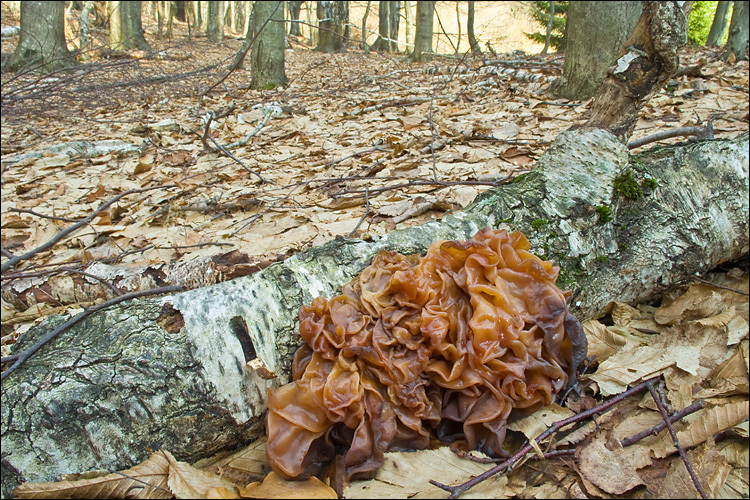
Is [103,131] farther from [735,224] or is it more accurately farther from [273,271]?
[735,224]

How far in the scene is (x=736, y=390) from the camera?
252cm

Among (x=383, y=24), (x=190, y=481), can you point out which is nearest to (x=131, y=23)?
(x=383, y=24)

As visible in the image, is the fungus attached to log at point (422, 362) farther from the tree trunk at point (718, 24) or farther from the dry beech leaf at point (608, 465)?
the tree trunk at point (718, 24)

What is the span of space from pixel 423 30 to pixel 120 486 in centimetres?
1917

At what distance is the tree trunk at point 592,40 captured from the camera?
8023mm

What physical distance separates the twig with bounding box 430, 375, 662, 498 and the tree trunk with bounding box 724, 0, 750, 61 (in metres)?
13.5

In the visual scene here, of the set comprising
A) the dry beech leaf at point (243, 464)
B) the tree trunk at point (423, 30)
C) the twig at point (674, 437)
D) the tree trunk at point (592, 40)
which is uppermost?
the tree trunk at point (423, 30)

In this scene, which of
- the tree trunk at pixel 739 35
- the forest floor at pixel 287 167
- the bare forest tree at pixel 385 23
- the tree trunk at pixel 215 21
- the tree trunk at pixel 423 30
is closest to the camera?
the forest floor at pixel 287 167

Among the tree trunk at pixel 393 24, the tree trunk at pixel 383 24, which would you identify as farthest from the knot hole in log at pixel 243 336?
the tree trunk at pixel 393 24

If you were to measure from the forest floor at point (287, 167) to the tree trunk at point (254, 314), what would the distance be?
1.50 feet

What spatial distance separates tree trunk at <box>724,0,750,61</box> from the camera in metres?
12.3

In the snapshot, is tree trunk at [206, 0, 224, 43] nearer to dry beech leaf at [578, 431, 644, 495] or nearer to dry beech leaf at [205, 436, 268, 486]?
dry beech leaf at [205, 436, 268, 486]

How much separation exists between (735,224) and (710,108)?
4295 mm

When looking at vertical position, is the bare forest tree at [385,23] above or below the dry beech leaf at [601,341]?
above
